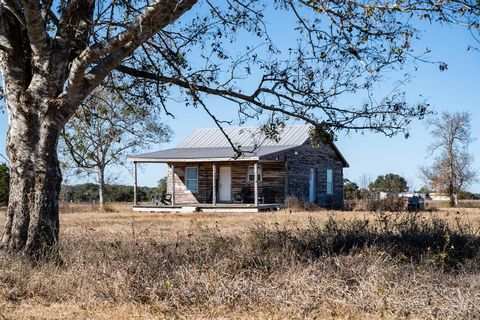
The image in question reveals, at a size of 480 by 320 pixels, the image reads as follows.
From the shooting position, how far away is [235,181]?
1287 inches

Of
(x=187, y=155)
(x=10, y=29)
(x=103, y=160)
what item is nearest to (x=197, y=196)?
(x=187, y=155)

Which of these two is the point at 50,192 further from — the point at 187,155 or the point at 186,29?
the point at 187,155

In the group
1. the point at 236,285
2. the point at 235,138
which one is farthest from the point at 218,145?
the point at 236,285

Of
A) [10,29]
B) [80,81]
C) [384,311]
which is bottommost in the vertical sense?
[384,311]

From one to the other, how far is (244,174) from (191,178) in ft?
11.6

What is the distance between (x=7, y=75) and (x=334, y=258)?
530cm

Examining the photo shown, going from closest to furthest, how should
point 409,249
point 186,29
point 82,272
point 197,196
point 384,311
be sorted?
point 384,311 → point 82,272 → point 409,249 → point 186,29 → point 197,196

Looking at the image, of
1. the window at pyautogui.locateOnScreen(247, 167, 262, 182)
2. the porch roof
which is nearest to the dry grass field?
the porch roof

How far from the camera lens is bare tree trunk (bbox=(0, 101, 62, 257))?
8141 millimetres

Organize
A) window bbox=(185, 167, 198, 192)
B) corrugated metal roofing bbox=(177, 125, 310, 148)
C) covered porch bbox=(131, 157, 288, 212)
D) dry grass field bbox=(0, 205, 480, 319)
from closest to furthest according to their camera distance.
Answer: dry grass field bbox=(0, 205, 480, 319) → covered porch bbox=(131, 157, 288, 212) → corrugated metal roofing bbox=(177, 125, 310, 148) → window bbox=(185, 167, 198, 192)

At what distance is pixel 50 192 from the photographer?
834 centimetres

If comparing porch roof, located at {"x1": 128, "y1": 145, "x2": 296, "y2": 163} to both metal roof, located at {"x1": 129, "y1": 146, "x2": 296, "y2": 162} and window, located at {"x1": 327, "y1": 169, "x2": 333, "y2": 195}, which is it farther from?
window, located at {"x1": 327, "y1": 169, "x2": 333, "y2": 195}

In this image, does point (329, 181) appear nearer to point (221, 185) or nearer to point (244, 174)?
point (244, 174)

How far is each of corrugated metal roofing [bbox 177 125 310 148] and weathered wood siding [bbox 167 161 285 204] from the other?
136cm
